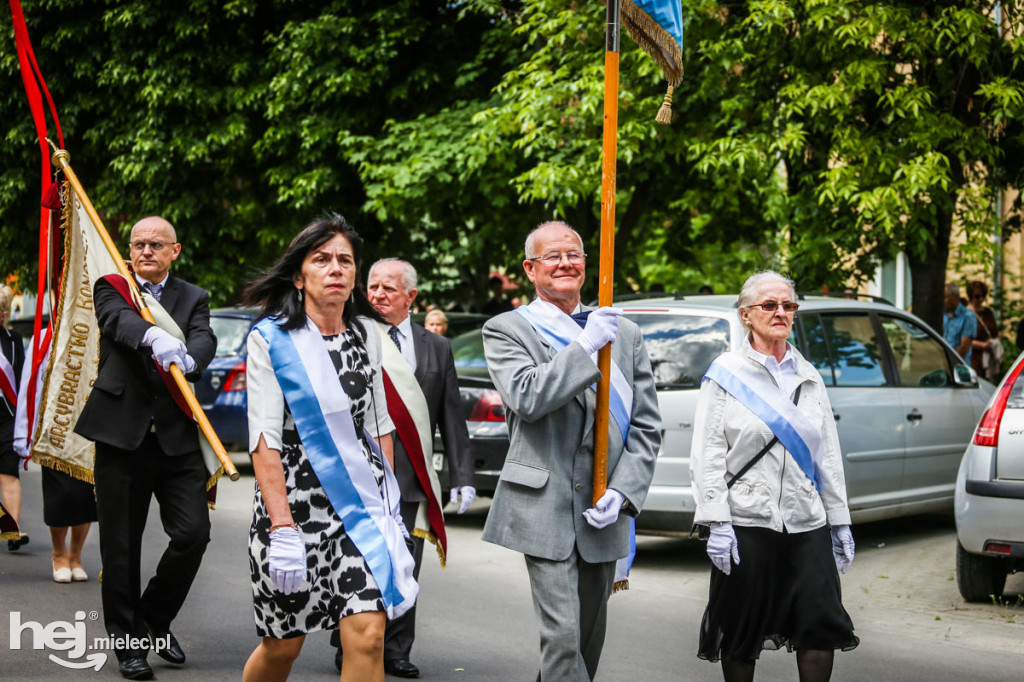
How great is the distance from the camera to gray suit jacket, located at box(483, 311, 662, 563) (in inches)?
162

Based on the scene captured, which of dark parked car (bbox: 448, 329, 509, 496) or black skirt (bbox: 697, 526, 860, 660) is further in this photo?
dark parked car (bbox: 448, 329, 509, 496)

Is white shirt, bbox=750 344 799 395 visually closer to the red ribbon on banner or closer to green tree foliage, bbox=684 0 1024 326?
the red ribbon on banner

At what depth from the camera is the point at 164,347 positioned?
5137 millimetres

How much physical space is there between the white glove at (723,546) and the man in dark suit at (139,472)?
227cm

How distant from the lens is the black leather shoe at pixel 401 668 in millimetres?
5641

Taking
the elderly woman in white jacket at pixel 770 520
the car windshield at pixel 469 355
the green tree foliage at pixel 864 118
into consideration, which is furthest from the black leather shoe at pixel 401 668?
the green tree foliage at pixel 864 118

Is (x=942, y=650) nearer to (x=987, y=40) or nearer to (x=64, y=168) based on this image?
(x=64, y=168)

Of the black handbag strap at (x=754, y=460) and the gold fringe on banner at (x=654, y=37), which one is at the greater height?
the gold fringe on banner at (x=654, y=37)

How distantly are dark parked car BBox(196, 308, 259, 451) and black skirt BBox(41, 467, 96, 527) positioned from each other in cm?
515

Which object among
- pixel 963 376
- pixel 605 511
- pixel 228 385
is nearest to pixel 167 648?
pixel 605 511

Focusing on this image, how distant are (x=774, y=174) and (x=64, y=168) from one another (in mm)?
7908

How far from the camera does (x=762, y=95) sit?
12.3 metres

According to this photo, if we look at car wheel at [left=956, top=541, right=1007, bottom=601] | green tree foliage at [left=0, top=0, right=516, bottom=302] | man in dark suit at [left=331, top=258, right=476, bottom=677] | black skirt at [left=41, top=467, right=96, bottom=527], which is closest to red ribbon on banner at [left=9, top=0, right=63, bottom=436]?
black skirt at [left=41, top=467, right=96, bottom=527]

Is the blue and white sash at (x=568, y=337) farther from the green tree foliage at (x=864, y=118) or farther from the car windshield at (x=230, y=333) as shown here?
the car windshield at (x=230, y=333)
